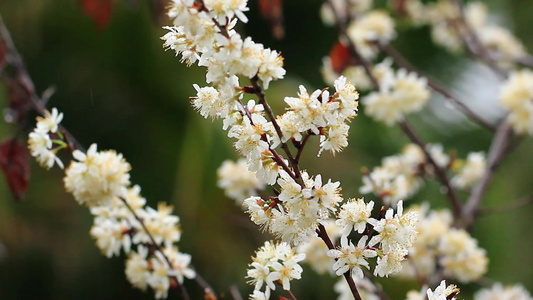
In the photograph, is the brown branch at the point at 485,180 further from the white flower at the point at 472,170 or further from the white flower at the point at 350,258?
the white flower at the point at 350,258

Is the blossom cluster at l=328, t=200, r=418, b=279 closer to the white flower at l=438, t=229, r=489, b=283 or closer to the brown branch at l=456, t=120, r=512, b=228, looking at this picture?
the white flower at l=438, t=229, r=489, b=283

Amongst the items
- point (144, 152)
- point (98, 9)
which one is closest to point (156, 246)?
point (98, 9)

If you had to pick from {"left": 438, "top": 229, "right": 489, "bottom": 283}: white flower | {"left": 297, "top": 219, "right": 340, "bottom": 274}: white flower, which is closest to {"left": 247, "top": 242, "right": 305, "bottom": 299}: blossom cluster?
{"left": 297, "top": 219, "right": 340, "bottom": 274}: white flower

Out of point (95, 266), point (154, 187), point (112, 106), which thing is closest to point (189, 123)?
point (154, 187)

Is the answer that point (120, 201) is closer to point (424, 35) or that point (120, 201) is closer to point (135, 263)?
point (135, 263)

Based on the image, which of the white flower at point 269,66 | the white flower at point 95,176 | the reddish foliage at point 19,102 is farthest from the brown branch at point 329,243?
the reddish foliage at point 19,102

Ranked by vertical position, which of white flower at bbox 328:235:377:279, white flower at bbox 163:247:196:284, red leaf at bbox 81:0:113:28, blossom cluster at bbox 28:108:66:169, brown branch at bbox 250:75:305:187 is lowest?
white flower at bbox 328:235:377:279

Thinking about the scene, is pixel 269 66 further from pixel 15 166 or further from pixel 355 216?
pixel 15 166
